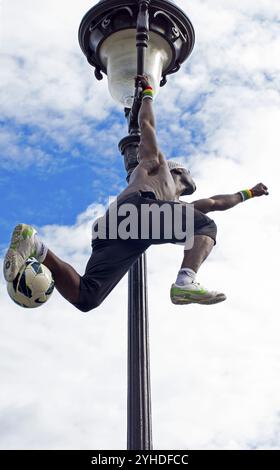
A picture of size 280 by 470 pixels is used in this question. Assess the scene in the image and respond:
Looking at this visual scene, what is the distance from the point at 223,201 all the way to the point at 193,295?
4.76 feet

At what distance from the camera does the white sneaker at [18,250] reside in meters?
6.03

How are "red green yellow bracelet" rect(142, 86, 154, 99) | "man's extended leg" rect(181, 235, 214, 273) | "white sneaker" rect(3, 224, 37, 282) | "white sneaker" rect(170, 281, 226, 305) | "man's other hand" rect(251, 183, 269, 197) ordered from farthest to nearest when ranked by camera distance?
1. "man's other hand" rect(251, 183, 269, 197)
2. "red green yellow bracelet" rect(142, 86, 154, 99)
3. "man's extended leg" rect(181, 235, 214, 273)
4. "white sneaker" rect(170, 281, 226, 305)
5. "white sneaker" rect(3, 224, 37, 282)

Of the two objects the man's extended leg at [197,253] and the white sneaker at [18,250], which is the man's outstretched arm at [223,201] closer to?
the man's extended leg at [197,253]

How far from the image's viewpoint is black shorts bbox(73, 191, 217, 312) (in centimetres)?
661

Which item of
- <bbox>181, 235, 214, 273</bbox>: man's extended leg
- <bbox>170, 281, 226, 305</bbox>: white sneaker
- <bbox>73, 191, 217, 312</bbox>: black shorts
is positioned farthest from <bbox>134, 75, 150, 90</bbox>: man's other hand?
<bbox>170, 281, 226, 305</bbox>: white sneaker

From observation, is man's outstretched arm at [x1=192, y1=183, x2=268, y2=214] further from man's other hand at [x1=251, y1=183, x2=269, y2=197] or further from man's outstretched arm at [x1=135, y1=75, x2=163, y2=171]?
man's outstretched arm at [x1=135, y1=75, x2=163, y2=171]

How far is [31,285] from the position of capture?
605cm

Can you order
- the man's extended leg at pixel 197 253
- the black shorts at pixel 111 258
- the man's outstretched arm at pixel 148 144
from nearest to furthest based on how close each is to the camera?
the black shorts at pixel 111 258 < the man's extended leg at pixel 197 253 < the man's outstretched arm at pixel 148 144

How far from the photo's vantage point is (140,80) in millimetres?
7551

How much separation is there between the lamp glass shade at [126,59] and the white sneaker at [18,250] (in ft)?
7.70

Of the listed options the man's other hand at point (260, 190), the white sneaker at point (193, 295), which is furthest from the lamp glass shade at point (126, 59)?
the white sneaker at point (193, 295)

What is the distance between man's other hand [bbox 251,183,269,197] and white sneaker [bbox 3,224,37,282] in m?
2.65
